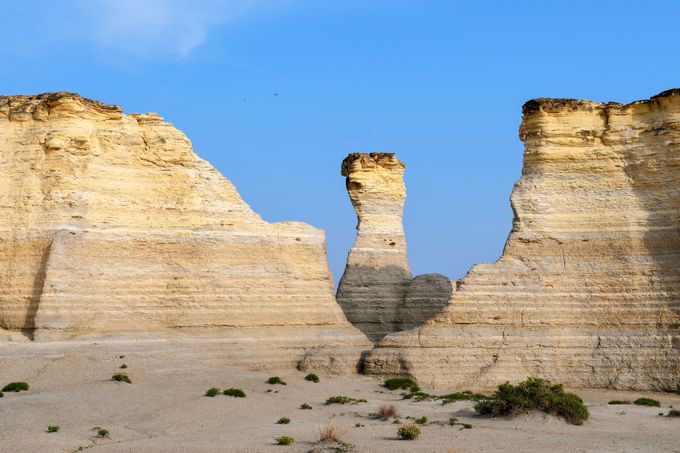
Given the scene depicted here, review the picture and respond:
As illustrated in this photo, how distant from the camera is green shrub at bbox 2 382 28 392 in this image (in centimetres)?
2477

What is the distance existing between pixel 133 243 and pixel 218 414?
8.19 metres

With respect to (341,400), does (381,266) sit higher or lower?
higher

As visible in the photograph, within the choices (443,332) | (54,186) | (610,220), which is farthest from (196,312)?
(610,220)

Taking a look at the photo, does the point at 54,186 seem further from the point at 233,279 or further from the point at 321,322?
the point at 321,322

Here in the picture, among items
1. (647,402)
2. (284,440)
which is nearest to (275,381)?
(284,440)

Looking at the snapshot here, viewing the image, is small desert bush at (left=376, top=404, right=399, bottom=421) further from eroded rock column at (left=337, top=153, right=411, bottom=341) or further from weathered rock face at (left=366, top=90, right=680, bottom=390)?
eroded rock column at (left=337, top=153, right=411, bottom=341)

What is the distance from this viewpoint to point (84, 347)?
27.4m

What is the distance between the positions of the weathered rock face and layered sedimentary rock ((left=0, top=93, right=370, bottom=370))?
164 inches

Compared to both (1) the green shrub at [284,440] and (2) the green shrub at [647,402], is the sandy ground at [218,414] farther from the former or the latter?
(2) the green shrub at [647,402]

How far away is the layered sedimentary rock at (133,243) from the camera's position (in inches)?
1121

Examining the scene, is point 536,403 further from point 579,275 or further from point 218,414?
point 218,414

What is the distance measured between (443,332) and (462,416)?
5.93 metres

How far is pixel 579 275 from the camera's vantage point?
1150 inches

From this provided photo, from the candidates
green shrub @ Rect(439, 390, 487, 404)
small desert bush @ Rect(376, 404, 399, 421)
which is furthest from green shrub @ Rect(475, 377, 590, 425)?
green shrub @ Rect(439, 390, 487, 404)
